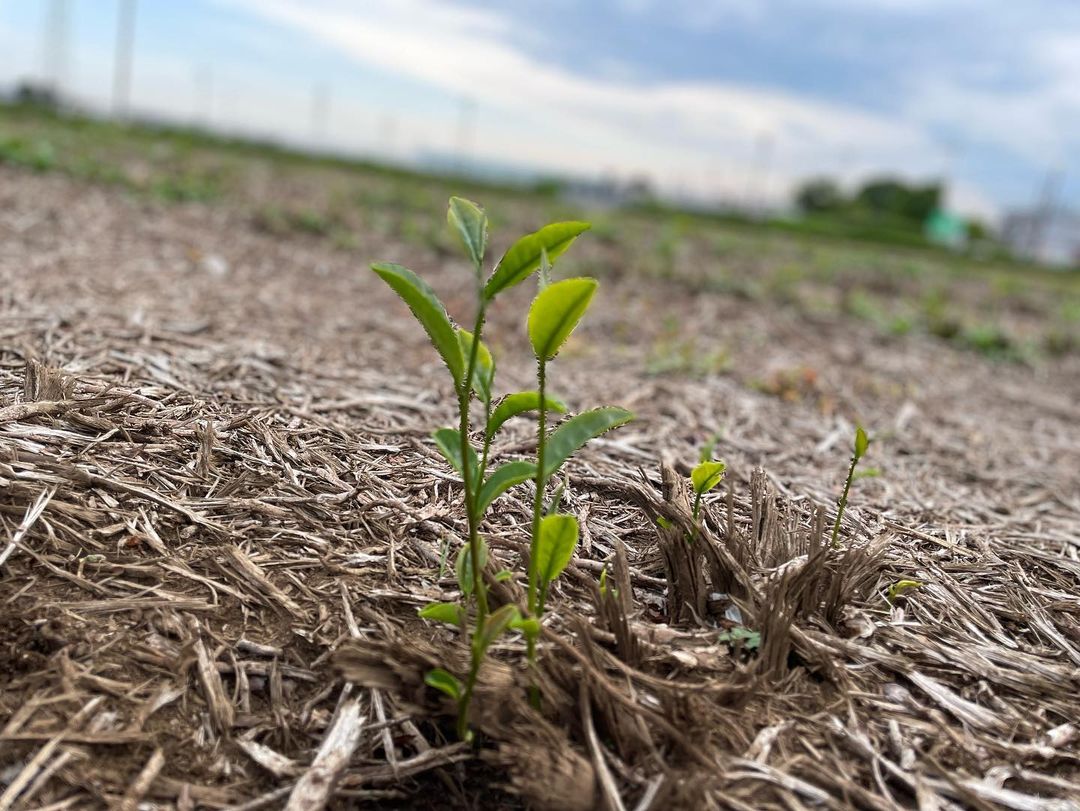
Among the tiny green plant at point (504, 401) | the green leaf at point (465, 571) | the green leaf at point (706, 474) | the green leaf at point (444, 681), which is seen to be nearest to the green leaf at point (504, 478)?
the tiny green plant at point (504, 401)

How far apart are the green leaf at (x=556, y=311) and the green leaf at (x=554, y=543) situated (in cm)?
27

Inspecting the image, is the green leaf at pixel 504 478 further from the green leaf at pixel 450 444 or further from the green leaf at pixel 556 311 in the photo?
the green leaf at pixel 556 311

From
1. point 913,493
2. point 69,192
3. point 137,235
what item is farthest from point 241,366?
point 69,192

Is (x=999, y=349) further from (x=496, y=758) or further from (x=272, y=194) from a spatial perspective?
(x=272, y=194)

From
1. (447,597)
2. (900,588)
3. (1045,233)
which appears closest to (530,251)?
(447,597)

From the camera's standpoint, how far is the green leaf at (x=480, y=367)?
1289 millimetres

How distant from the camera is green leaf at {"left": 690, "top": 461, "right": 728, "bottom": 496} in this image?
1.66 m

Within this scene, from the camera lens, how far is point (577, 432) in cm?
133

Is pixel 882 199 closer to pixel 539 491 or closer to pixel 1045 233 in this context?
pixel 1045 233

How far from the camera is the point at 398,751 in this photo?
4.19 feet

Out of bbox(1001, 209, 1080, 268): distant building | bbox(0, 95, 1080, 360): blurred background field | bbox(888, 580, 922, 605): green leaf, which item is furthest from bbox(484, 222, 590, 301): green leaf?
bbox(1001, 209, 1080, 268): distant building

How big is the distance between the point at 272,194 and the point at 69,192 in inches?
99.5

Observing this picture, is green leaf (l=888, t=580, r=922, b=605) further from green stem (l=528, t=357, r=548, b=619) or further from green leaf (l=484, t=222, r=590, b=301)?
green leaf (l=484, t=222, r=590, b=301)

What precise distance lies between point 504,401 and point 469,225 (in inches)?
11.9
